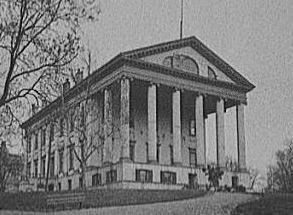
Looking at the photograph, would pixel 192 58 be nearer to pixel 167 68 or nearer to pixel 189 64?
pixel 189 64

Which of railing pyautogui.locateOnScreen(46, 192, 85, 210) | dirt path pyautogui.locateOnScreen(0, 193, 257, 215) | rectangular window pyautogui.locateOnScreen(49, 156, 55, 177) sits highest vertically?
rectangular window pyautogui.locateOnScreen(49, 156, 55, 177)

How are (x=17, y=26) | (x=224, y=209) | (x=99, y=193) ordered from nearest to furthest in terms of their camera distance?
(x=17, y=26) < (x=224, y=209) < (x=99, y=193)

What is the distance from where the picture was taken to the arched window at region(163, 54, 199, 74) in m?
64.1

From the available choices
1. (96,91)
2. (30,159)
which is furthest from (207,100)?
(30,159)

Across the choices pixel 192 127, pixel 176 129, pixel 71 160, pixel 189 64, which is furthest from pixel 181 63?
pixel 71 160

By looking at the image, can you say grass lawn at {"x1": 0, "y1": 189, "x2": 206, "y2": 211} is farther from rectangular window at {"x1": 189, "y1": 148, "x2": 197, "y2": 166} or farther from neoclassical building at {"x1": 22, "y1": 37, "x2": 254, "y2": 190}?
rectangular window at {"x1": 189, "y1": 148, "x2": 197, "y2": 166}

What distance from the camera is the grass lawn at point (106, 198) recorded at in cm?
3781

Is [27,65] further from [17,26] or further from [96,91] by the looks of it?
[96,91]

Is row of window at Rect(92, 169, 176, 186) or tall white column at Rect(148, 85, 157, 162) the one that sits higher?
tall white column at Rect(148, 85, 157, 162)

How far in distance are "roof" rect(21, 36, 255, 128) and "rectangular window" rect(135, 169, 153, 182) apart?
966cm

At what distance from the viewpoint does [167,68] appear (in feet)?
206

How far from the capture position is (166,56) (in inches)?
2512

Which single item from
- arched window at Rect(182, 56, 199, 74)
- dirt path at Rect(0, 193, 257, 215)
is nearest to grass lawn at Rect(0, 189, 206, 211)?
dirt path at Rect(0, 193, 257, 215)

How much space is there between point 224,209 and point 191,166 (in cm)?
3101
